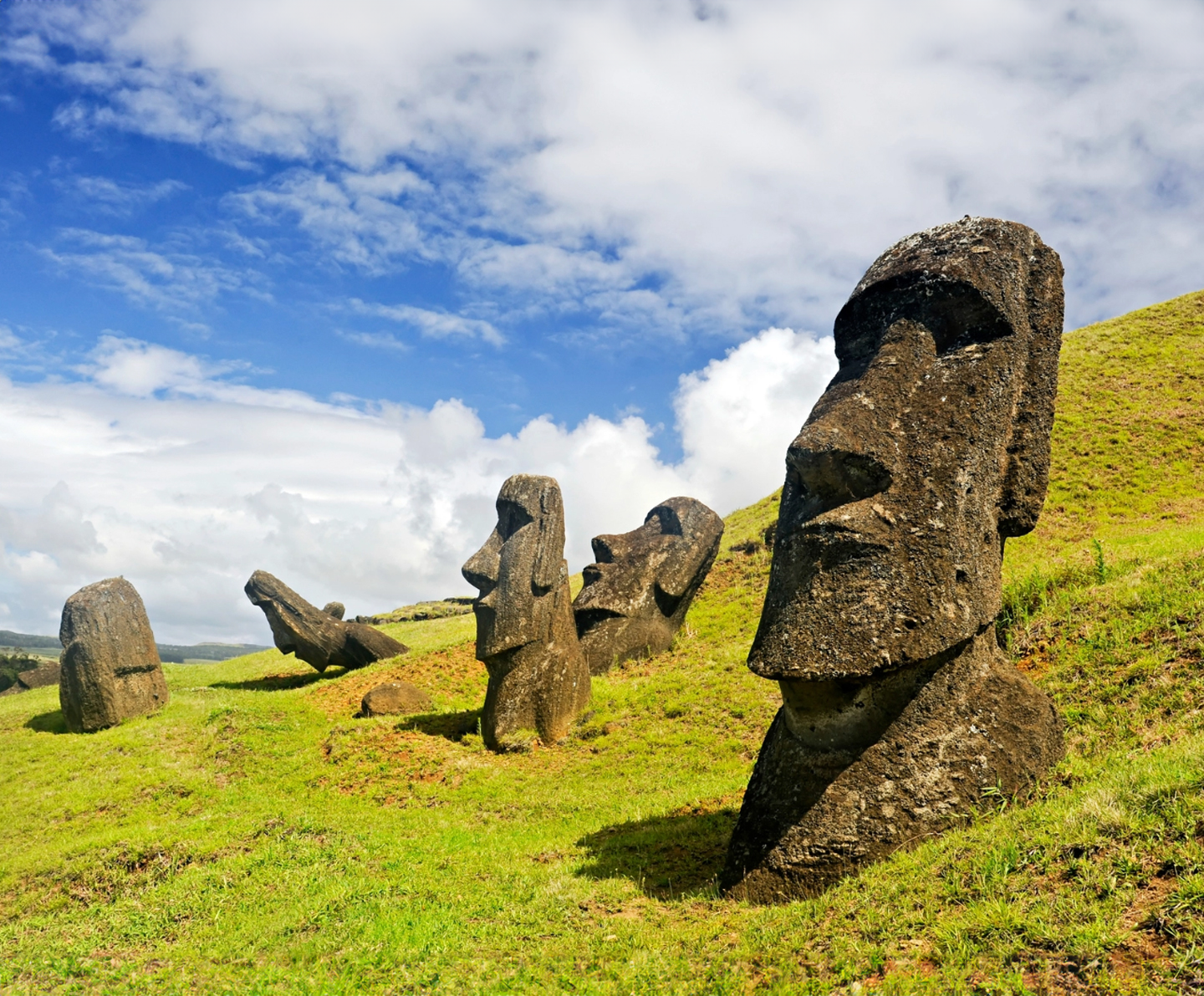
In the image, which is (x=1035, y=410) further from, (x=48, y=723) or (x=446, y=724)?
(x=48, y=723)

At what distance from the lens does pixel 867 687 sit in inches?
276

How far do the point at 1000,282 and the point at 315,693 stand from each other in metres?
18.3

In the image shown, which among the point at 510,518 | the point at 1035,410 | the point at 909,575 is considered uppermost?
the point at 510,518

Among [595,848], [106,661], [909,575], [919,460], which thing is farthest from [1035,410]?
[106,661]

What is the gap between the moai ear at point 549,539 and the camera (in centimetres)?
1603

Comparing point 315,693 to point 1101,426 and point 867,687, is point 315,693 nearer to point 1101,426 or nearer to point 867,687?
point 867,687

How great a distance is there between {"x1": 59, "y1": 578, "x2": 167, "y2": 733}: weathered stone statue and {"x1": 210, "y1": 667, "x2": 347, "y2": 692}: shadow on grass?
407cm

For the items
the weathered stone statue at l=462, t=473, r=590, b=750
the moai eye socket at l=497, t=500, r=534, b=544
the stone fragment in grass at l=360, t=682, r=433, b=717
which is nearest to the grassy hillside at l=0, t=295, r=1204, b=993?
the stone fragment in grass at l=360, t=682, r=433, b=717

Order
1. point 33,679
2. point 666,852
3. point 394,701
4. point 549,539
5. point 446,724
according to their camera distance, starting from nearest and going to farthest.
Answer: point 666,852 → point 549,539 → point 446,724 → point 394,701 → point 33,679

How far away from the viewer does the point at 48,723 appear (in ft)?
63.3

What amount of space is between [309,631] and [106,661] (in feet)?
19.8

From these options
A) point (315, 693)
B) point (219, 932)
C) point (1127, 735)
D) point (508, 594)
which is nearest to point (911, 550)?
point (1127, 735)

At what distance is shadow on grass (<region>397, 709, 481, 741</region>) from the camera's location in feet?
53.8

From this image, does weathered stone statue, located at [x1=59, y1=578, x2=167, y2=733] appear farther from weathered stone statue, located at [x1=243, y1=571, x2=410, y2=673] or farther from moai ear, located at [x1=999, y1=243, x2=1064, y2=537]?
moai ear, located at [x1=999, y1=243, x2=1064, y2=537]
